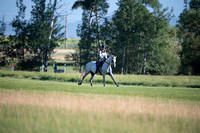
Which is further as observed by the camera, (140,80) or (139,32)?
(139,32)

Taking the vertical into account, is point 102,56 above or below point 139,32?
below

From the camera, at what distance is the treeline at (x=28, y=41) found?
1759 inches

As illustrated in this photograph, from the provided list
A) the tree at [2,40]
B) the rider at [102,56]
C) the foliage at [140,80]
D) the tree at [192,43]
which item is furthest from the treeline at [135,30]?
the rider at [102,56]

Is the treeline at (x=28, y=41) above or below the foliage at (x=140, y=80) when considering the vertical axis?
above

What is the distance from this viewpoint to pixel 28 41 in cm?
4466

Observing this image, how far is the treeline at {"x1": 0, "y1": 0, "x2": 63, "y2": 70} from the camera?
4469 centimetres

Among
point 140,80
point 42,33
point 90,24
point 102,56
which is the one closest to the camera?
point 102,56

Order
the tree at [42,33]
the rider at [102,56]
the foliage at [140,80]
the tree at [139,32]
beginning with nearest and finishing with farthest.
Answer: the rider at [102,56], the foliage at [140,80], the tree at [42,33], the tree at [139,32]

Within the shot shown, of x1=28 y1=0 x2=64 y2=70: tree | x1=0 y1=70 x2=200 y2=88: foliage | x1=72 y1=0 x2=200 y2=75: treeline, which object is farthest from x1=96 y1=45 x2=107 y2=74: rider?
x1=72 y1=0 x2=200 y2=75: treeline

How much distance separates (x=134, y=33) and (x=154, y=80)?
20.8m

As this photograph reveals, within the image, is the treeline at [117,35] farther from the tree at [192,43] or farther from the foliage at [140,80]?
the foliage at [140,80]

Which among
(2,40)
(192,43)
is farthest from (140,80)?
(2,40)

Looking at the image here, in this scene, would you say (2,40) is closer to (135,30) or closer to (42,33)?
(42,33)

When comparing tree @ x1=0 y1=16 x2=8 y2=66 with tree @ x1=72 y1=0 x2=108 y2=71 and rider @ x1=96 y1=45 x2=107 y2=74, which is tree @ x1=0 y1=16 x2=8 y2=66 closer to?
tree @ x1=72 y1=0 x2=108 y2=71
